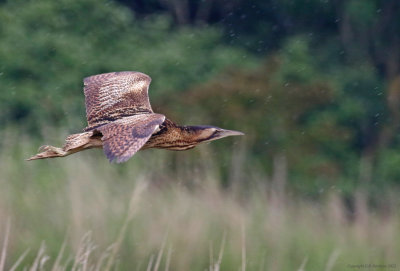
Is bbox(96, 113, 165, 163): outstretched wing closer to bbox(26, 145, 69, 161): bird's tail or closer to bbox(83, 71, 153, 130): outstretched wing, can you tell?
bbox(26, 145, 69, 161): bird's tail

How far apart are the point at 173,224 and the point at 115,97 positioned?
3.13ft

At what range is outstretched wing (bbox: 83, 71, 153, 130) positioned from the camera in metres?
5.05

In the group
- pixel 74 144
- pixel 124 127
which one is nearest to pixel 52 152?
pixel 74 144

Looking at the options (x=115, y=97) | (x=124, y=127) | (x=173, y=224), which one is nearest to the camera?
(x=124, y=127)

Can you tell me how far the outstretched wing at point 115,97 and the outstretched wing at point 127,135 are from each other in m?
0.54

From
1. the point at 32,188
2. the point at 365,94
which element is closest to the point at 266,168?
the point at 365,94

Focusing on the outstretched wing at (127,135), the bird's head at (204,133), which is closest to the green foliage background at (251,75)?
the bird's head at (204,133)

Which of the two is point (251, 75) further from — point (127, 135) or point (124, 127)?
point (127, 135)

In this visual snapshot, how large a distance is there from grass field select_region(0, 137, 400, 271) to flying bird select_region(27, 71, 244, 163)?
602mm

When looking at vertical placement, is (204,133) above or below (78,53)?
below

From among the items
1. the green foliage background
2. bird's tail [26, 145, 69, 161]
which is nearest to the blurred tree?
the green foliage background

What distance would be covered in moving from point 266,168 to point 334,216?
15.0 feet

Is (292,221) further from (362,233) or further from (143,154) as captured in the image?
(143,154)

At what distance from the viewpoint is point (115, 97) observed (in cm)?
519
